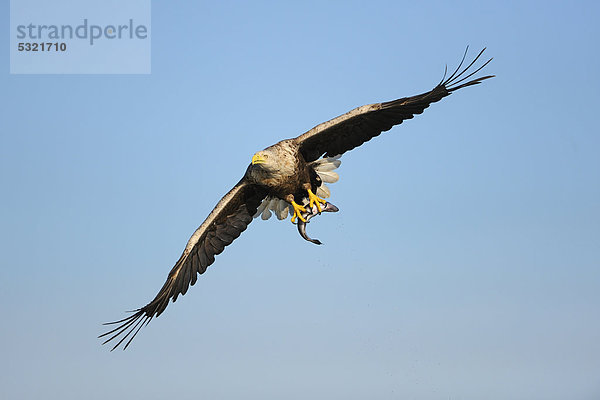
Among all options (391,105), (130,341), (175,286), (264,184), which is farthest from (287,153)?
(130,341)

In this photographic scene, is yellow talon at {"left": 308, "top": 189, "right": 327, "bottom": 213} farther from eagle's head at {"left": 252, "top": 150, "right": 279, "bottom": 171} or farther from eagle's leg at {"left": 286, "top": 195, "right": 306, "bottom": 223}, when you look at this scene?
eagle's head at {"left": 252, "top": 150, "right": 279, "bottom": 171}

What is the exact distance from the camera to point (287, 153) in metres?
10.8

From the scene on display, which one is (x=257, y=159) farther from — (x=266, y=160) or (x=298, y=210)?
(x=298, y=210)

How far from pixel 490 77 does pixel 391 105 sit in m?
1.38

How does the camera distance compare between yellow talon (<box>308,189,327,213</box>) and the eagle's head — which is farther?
yellow talon (<box>308,189,327,213</box>)

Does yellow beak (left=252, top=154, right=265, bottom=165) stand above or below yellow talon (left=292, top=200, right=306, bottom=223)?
above

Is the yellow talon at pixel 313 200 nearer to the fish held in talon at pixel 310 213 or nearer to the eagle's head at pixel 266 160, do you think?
the fish held in talon at pixel 310 213

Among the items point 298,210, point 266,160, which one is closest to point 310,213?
point 298,210

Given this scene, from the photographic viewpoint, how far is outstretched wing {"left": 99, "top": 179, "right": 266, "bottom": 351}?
11391 mm

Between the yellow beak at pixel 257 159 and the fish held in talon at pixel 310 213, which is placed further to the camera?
the fish held in talon at pixel 310 213

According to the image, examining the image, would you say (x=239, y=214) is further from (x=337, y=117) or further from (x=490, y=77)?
(x=490, y=77)

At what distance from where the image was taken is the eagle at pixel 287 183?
35.6 ft

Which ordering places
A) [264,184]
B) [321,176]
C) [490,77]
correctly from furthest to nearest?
[321,176]
[264,184]
[490,77]

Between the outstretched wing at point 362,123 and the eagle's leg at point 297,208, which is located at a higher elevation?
the outstretched wing at point 362,123
